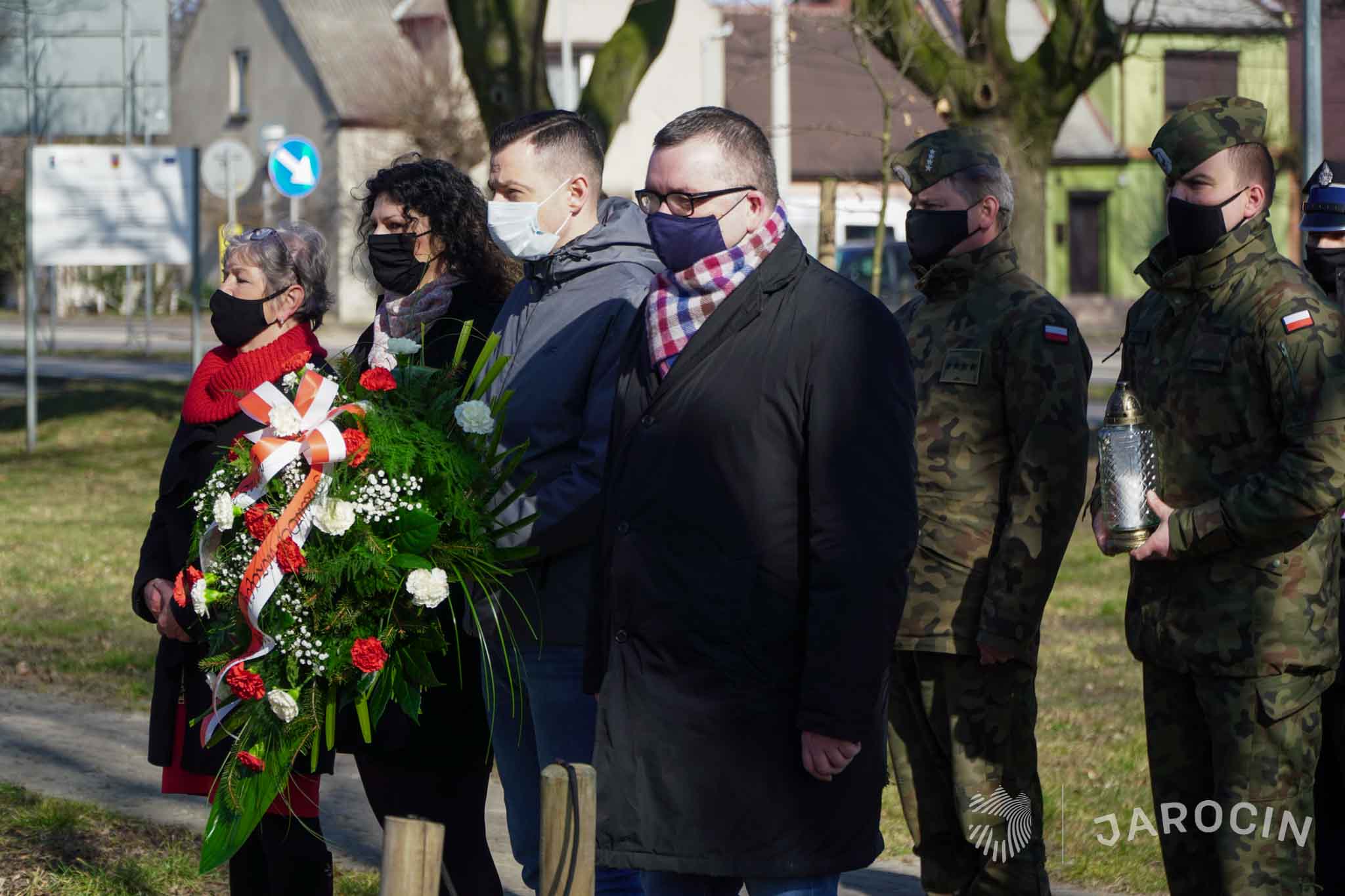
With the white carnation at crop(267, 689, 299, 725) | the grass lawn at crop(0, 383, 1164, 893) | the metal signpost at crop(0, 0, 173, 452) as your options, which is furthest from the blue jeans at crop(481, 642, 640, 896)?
the metal signpost at crop(0, 0, 173, 452)

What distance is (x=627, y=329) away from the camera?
374 centimetres

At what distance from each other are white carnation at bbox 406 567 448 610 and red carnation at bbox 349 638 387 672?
137mm

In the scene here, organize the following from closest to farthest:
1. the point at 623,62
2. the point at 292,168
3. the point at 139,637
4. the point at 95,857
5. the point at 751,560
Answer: the point at 751,560
the point at 95,857
the point at 139,637
the point at 623,62
the point at 292,168

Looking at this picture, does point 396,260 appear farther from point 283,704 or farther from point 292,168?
point 292,168

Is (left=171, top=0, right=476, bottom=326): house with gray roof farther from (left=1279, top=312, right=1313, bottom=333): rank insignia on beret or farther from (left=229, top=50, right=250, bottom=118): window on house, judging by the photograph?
(left=1279, top=312, right=1313, bottom=333): rank insignia on beret

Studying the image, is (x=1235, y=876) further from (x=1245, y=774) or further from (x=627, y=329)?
(x=627, y=329)

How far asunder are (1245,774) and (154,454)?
1322 centimetres

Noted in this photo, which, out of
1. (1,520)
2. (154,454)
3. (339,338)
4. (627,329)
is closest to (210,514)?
(627,329)

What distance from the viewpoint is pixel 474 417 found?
3625 millimetres

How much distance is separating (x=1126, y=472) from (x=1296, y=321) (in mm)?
485

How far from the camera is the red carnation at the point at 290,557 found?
11.5ft

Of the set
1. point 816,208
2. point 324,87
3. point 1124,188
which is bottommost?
point 816,208

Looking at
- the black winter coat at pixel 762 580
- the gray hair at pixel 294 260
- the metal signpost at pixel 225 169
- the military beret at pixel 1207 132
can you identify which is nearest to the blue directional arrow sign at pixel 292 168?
the metal signpost at pixel 225 169

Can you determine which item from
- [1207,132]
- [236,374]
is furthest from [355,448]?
[1207,132]
